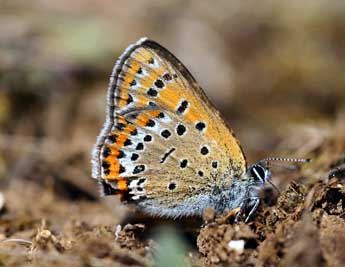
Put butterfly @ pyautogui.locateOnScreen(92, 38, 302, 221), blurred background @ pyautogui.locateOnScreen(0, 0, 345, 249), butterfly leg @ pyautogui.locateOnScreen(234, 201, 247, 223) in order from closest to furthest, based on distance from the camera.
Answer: butterfly leg @ pyautogui.locateOnScreen(234, 201, 247, 223), butterfly @ pyautogui.locateOnScreen(92, 38, 302, 221), blurred background @ pyautogui.locateOnScreen(0, 0, 345, 249)

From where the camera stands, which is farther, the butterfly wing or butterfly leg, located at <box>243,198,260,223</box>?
the butterfly wing

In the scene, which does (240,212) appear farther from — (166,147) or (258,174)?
(166,147)

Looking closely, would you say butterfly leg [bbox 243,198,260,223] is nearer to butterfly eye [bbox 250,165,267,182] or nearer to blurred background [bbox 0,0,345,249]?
butterfly eye [bbox 250,165,267,182]

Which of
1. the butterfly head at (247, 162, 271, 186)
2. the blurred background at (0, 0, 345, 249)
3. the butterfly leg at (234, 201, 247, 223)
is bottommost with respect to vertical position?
the butterfly leg at (234, 201, 247, 223)

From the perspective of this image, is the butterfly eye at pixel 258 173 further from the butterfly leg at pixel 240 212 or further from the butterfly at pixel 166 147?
the butterfly leg at pixel 240 212

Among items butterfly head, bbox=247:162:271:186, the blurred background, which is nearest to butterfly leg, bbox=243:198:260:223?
butterfly head, bbox=247:162:271:186

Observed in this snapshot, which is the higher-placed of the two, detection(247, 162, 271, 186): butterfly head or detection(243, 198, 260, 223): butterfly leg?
detection(247, 162, 271, 186): butterfly head

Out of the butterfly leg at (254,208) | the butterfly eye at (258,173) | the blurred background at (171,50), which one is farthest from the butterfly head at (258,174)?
the blurred background at (171,50)
